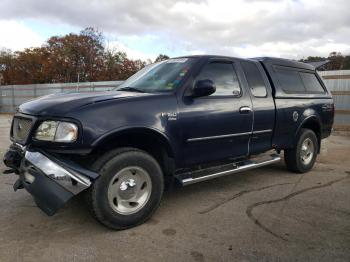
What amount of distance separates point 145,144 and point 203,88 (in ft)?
3.07

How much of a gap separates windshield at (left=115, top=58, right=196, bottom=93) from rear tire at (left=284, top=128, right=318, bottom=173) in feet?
8.88

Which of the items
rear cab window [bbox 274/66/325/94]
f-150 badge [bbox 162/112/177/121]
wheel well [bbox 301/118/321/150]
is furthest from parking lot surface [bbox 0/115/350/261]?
rear cab window [bbox 274/66/325/94]

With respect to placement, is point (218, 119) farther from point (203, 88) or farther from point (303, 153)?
point (303, 153)

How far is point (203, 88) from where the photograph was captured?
4.07m

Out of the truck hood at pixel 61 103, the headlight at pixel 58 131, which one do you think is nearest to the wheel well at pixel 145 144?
the headlight at pixel 58 131

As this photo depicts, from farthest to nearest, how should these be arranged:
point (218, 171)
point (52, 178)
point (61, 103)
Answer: point (218, 171) < point (61, 103) < point (52, 178)

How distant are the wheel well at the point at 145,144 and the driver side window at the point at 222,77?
1.02 metres

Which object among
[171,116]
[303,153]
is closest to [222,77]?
[171,116]

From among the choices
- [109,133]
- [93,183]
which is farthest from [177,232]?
[109,133]

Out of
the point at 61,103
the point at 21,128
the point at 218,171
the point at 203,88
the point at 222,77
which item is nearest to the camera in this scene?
the point at 61,103

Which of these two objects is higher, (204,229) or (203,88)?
(203,88)

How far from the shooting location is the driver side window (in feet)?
14.8

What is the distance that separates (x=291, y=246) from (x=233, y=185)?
2097mm

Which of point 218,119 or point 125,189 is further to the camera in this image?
point 218,119
